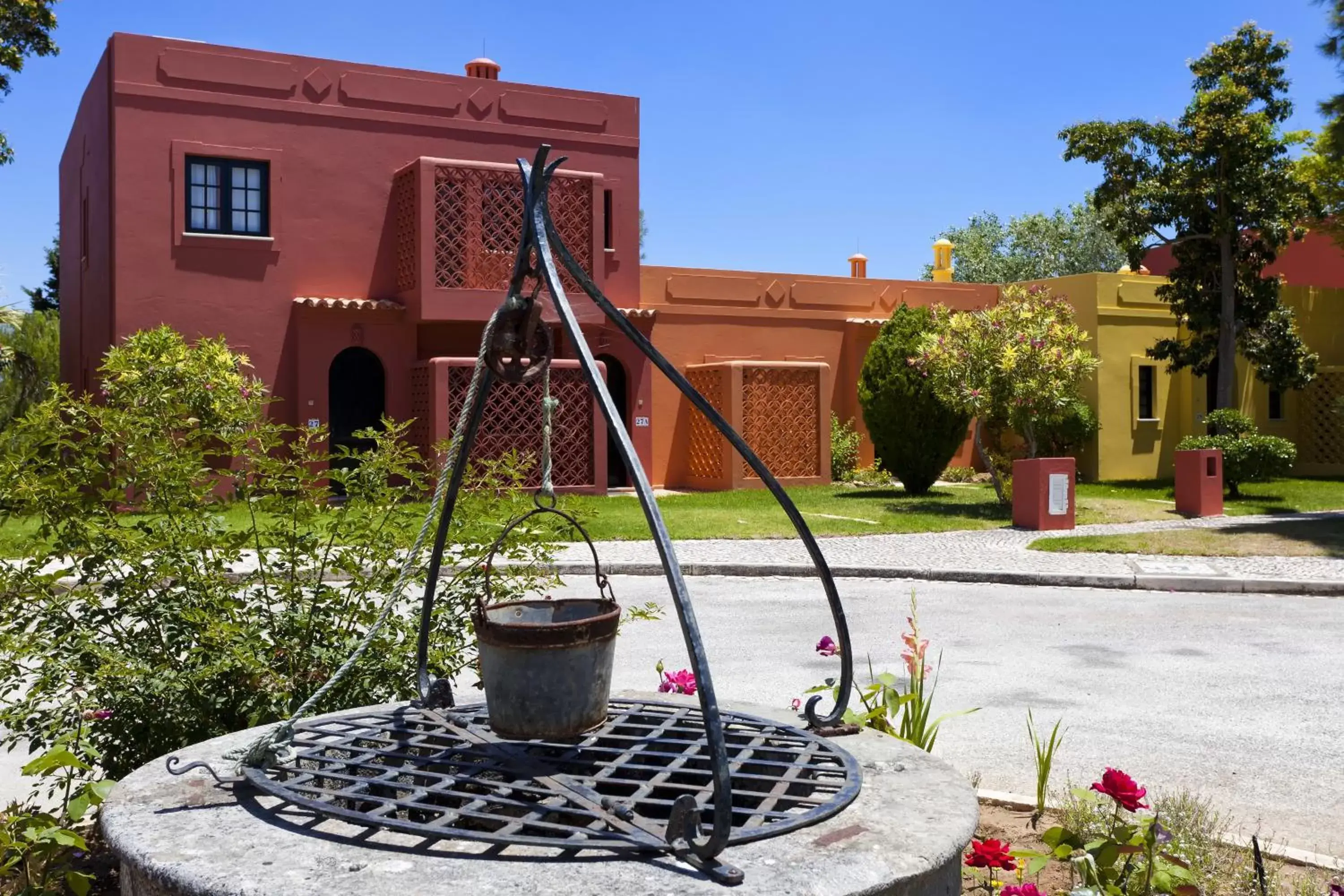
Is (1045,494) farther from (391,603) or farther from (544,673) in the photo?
(544,673)

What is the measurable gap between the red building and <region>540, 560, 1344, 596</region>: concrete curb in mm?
7053

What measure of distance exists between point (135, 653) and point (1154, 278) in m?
24.1

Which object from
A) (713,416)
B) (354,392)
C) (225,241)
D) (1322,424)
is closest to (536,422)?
(354,392)

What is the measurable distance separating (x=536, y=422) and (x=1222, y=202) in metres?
13.5

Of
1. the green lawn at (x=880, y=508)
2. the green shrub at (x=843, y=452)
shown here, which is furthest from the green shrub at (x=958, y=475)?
the green shrub at (x=843, y=452)

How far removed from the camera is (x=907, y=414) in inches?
783

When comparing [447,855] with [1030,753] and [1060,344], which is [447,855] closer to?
[1030,753]

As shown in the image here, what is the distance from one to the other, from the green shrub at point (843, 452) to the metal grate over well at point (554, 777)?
1950 cm

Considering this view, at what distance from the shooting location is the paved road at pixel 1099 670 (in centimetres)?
486

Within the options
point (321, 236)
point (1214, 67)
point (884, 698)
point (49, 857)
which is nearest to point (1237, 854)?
point (884, 698)

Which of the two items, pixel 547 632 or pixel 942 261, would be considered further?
pixel 942 261

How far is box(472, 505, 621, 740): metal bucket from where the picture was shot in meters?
3.05

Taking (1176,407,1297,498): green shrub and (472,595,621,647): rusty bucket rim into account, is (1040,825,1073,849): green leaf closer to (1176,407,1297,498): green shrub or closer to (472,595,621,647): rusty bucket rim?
(472,595,621,647): rusty bucket rim

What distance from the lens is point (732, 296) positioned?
23000 mm
